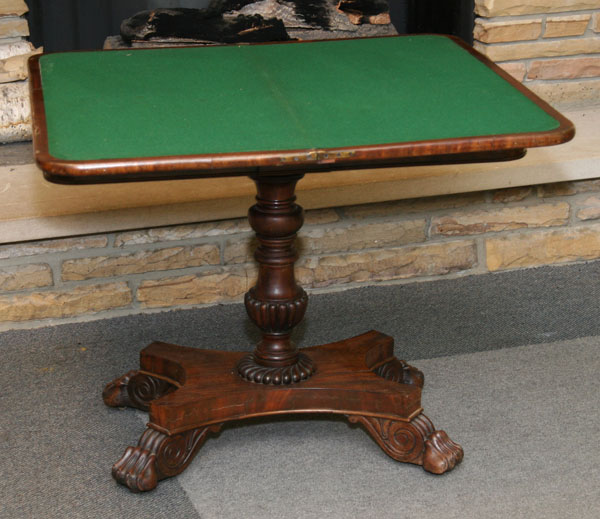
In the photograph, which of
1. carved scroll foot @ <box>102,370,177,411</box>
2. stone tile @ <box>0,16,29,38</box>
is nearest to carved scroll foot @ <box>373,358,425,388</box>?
carved scroll foot @ <box>102,370,177,411</box>

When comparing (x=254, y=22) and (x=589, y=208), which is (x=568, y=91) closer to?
(x=589, y=208)

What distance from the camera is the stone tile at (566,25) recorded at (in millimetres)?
2957

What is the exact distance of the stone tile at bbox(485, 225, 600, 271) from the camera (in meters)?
2.98

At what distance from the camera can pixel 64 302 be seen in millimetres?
2670

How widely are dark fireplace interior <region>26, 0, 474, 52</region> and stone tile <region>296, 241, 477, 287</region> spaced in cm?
70

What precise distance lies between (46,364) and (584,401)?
4.44 ft

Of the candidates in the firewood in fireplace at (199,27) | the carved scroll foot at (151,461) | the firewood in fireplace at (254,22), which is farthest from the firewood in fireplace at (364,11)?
the carved scroll foot at (151,461)

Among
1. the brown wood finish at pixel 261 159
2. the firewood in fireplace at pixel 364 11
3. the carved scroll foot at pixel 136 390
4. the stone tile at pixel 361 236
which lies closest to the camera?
the brown wood finish at pixel 261 159

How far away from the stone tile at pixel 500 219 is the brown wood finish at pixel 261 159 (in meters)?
1.15

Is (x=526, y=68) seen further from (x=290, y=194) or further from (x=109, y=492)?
(x=109, y=492)

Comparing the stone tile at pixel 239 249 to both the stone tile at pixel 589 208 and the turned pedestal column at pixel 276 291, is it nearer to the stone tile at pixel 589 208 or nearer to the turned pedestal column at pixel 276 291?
the turned pedestal column at pixel 276 291

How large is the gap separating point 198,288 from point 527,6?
1319mm

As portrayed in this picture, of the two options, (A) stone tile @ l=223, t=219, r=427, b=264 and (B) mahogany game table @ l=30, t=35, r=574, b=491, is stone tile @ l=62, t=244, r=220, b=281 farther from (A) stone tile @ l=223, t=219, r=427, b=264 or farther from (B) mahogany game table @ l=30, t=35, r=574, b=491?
(B) mahogany game table @ l=30, t=35, r=574, b=491

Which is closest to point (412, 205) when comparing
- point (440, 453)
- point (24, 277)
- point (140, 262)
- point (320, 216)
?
point (320, 216)
